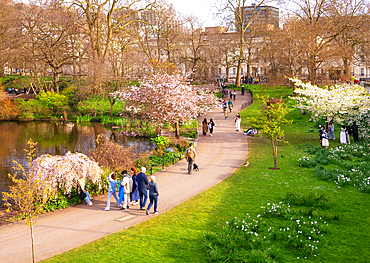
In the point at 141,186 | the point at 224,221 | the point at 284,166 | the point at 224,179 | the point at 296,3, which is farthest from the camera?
the point at 296,3

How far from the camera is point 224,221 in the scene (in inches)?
449

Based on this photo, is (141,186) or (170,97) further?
(170,97)

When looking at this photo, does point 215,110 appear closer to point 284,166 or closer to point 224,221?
point 284,166

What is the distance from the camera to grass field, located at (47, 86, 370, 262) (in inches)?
359

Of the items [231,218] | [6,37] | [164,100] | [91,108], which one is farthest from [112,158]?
[91,108]

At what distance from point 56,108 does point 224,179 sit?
108 ft

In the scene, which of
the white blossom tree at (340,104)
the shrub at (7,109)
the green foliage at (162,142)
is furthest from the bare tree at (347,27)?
the shrub at (7,109)

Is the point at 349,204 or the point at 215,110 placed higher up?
the point at 215,110

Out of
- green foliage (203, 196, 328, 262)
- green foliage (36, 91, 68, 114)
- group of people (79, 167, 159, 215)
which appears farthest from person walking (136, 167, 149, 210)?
green foliage (36, 91, 68, 114)

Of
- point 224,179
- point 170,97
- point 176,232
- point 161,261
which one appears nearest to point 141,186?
point 176,232

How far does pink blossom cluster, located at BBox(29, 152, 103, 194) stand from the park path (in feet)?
3.12

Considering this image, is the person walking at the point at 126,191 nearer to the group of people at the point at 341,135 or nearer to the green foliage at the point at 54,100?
the group of people at the point at 341,135

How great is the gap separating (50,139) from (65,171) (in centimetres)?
1856

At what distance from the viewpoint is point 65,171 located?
13.2m
